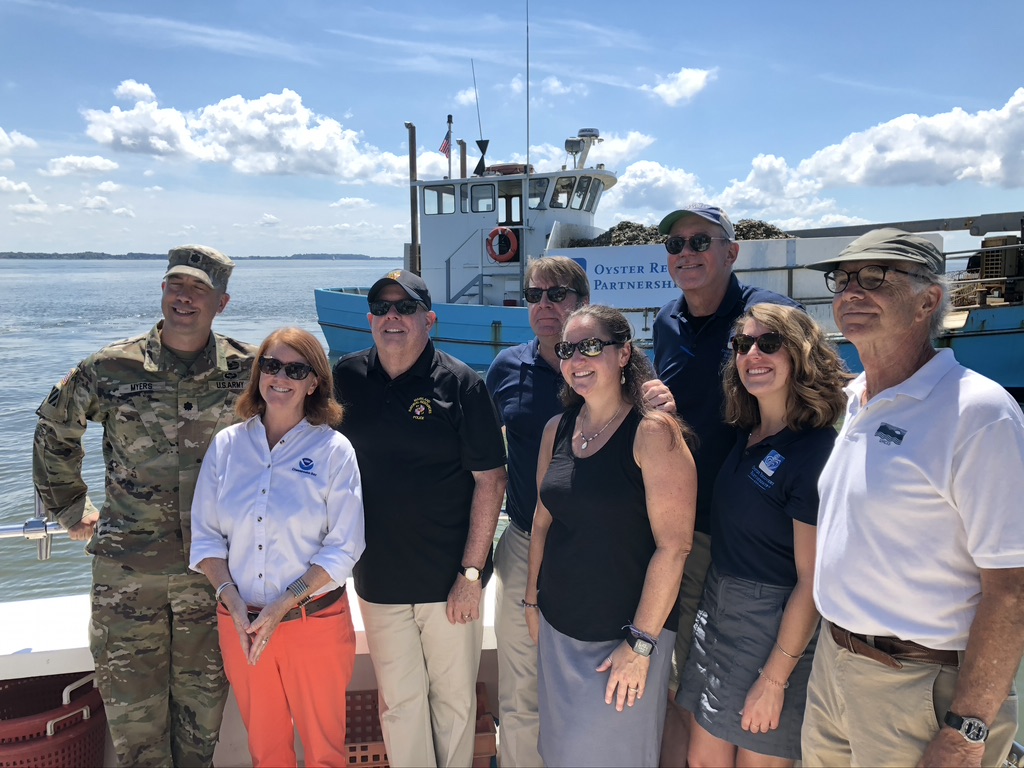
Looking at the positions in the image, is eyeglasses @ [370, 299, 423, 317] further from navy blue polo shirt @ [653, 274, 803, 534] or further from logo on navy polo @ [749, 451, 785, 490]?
logo on navy polo @ [749, 451, 785, 490]

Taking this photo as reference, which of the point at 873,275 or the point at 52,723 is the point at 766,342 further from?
the point at 52,723

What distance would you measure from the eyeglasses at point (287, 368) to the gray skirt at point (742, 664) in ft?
4.30

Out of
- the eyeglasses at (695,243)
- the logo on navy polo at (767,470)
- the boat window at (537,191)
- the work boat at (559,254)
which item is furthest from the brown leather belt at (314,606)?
the boat window at (537,191)

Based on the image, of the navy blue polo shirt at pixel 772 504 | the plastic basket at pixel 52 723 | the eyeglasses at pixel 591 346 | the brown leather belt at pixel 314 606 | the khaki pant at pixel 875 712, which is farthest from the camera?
the plastic basket at pixel 52 723

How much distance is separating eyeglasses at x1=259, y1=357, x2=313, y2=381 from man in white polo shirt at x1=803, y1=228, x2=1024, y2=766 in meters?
1.44

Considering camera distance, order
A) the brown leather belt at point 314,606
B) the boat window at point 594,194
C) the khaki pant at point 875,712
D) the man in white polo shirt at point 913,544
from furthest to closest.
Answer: the boat window at point 594,194
the brown leather belt at point 314,606
the khaki pant at point 875,712
the man in white polo shirt at point 913,544

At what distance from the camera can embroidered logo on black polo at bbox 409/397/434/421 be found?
2201 mm

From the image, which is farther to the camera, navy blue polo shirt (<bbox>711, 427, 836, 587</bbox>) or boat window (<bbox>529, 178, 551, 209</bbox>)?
boat window (<bbox>529, 178, 551, 209</bbox>)

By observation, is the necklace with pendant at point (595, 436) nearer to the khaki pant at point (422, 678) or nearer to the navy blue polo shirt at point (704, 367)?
the navy blue polo shirt at point (704, 367)

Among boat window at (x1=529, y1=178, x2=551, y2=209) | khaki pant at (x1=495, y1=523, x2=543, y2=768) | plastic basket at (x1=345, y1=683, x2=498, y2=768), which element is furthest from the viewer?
boat window at (x1=529, y1=178, x2=551, y2=209)

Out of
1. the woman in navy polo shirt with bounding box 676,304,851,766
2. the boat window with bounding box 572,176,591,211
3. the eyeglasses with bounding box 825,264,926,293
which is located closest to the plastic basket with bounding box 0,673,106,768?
the woman in navy polo shirt with bounding box 676,304,851,766

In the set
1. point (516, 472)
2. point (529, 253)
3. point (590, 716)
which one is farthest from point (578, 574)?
point (529, 253)

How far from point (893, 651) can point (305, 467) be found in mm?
1562

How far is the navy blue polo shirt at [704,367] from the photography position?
2.08m
